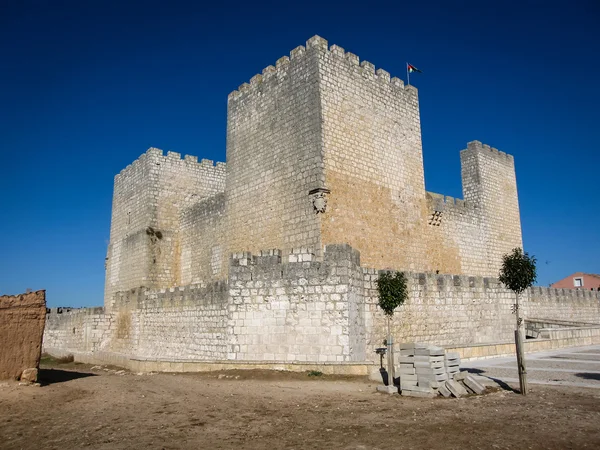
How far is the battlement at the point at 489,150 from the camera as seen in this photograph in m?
24.8

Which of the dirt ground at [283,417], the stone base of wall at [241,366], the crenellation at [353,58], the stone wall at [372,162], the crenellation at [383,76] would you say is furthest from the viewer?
the crenellation at [383,76]

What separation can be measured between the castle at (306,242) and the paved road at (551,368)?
1.84 metres

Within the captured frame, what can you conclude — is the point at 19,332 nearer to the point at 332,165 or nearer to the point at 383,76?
the point at 332,165

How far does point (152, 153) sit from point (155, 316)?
9.11 meters

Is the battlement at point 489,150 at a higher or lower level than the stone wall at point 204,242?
higher

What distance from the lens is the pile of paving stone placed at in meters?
8.30

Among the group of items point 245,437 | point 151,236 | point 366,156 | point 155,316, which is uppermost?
point 366,156

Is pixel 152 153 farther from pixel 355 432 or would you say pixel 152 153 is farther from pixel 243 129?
pixel 355 432

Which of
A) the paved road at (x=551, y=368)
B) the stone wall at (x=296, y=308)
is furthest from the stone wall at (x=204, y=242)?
the paved road at (x=551, y=368)

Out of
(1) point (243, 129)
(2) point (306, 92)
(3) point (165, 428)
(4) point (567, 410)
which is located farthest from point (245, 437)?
(1) point (243, 129)

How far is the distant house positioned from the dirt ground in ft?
169

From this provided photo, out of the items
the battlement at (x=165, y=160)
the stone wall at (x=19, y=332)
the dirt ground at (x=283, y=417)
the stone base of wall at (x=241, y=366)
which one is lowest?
the dirt ground at (x=283, y=417)

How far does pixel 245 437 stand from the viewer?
5.79 m

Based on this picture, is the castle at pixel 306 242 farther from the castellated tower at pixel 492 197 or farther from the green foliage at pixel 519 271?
the green foliage at pixel 519 271
